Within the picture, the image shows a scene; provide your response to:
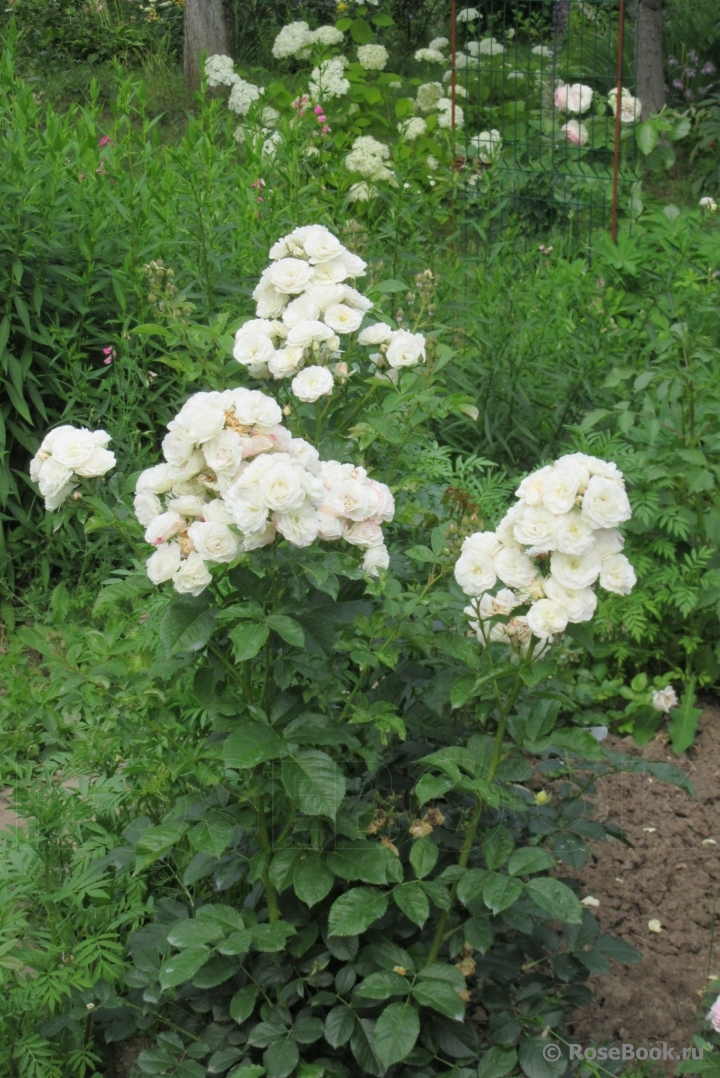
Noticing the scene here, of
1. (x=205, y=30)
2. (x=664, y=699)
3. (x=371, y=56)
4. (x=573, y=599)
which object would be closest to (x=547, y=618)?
(x=573, y=599)

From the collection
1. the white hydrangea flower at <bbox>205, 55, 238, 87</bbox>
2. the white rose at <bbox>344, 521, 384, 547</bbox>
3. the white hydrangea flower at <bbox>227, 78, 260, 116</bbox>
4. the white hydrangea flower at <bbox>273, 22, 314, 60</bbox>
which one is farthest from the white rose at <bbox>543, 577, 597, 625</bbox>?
the white hydrangea flower at <bbox>273, 22, 314, 60</bbox>

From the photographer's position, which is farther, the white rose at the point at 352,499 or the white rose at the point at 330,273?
the white rose at the point at 330,273

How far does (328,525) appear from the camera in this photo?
1.93 metres

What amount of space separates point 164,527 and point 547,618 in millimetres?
629

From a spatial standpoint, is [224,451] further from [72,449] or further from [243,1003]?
[243,1003]

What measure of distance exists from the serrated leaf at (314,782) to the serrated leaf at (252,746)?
32 millimetres

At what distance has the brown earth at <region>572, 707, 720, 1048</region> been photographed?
2.45 meters

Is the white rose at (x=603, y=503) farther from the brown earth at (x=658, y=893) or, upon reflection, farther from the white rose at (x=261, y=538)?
the brown earth at (x=658, y=893)

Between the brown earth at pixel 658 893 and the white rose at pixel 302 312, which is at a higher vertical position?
the white rose at pixel 302 312

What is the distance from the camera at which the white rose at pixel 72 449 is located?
208 cm

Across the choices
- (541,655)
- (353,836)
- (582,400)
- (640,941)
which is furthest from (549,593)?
(582,400)

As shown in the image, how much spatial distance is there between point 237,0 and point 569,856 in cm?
1090

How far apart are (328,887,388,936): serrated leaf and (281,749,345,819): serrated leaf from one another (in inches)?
6.9

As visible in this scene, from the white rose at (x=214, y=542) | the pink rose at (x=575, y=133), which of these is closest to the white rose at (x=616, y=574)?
the white rose at (x=214, y=542)
